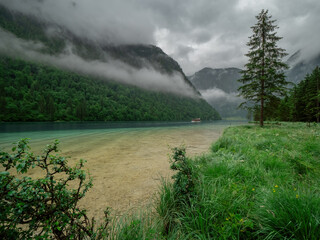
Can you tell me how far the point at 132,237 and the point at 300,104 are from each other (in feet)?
159

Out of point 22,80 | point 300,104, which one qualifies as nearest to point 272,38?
point 300,104

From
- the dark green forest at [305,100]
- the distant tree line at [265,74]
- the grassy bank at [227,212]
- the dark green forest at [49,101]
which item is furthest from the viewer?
the dark green forest at [49,101]

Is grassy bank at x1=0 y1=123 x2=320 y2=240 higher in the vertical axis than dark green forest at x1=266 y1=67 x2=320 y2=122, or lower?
lower

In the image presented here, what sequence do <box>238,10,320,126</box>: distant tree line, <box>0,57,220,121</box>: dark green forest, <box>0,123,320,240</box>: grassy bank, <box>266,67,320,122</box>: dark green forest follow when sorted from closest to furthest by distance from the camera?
<box>0,123,320,240</box>: grassy bank → <box>238,10,320,126</box>: distant tree line → <box>266,67,320,122</box>: dark green forest → <box>0,57,220,121</box>: dark green forest

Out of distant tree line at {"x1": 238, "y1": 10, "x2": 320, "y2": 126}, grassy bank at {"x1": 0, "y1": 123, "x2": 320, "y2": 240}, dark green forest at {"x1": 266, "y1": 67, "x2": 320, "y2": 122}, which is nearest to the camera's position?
grassy bank at {"x1": 0, "y1": 123, "x2": 320, "y2": 240}

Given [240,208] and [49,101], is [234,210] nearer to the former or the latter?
[240,208]

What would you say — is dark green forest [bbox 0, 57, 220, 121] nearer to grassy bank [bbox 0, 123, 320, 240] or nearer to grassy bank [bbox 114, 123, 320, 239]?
grassy bank [bbox 0, 123, 320, 240]

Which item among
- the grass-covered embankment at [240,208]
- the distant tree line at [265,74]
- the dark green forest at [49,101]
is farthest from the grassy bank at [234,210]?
the dark green forest at [49,101]

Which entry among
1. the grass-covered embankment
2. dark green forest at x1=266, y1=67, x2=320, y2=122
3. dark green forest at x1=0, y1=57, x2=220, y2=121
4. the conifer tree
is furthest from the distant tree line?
dark green forest at x1=0, y1=57, x2=220, y2=121

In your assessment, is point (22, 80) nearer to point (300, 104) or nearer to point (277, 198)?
point (277, 198)

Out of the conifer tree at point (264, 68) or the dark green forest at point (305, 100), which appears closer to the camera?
the conifer tree at point (264, 68)

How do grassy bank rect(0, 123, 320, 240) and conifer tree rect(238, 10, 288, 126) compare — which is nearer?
grassy bank rect(0, 123, 320, 240)

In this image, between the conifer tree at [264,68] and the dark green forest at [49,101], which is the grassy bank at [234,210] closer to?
the conifer tree at [264,68]

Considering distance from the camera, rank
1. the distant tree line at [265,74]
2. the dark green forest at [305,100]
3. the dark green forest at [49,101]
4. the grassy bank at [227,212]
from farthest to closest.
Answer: the dark green forest at [49,101] → the dark green forest at [305,100] → the distant tree line at [265,74] → the grassy bank at [227,212]
